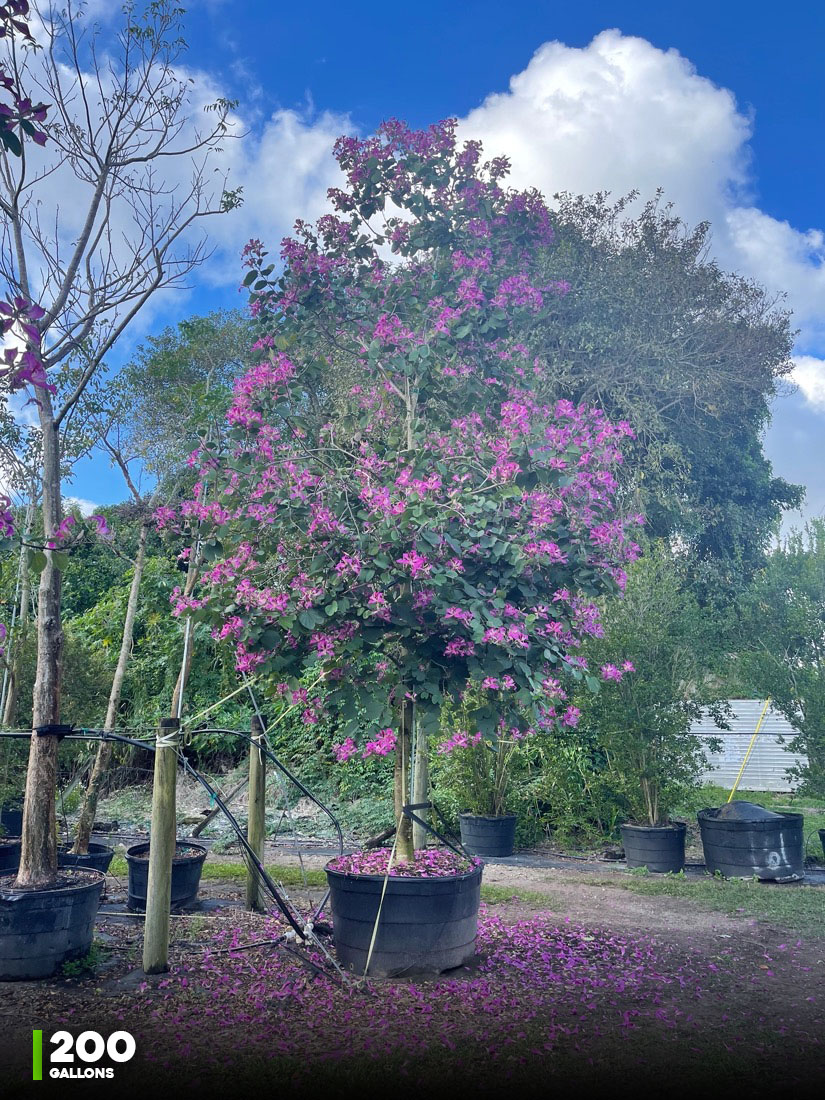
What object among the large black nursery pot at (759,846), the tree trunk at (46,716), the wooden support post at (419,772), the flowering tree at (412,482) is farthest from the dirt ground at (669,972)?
the flowering tree at (412,482)

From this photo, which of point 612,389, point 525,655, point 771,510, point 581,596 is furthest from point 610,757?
point 771,510

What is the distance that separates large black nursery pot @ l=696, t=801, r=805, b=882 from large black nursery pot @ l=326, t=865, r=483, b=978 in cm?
461

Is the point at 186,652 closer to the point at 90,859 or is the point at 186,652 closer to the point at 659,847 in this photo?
the point at 90,859

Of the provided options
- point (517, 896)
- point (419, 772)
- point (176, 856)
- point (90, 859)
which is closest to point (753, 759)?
point (517, 896)

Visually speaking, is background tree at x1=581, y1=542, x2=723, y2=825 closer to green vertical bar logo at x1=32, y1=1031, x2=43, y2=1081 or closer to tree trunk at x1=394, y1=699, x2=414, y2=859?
tree trunk at x1=394, y1=699, x2=414, y2=859

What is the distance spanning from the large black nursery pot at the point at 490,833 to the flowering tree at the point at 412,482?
490 centimetres

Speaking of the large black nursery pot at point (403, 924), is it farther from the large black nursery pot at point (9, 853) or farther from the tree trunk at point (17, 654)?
the tree trunk at point (17, 654)

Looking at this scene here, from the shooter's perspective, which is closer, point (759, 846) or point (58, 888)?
point (58, 888)

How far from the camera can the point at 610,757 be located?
930 centimetres

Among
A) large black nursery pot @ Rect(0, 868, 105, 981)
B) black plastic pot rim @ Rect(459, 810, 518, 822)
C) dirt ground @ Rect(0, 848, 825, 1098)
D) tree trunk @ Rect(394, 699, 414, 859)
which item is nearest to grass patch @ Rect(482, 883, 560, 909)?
dirt ground @ Rect(0, 848, 825, 1098)

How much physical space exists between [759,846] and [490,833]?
2.81m

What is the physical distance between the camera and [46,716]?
4.56m

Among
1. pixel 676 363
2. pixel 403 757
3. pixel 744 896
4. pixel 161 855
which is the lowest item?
pixel 744 896

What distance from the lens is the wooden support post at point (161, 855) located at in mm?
4109
